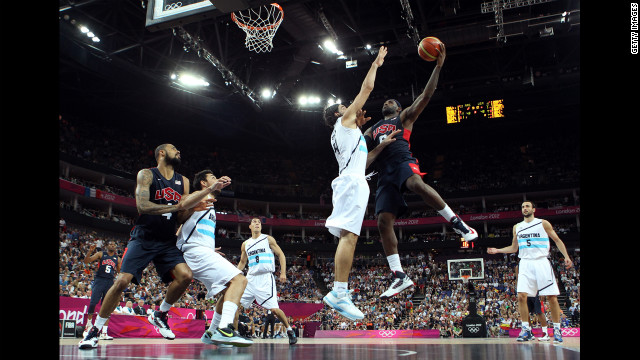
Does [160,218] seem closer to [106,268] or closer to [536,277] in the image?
[106,268]

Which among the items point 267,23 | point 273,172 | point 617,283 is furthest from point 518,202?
point 617,283

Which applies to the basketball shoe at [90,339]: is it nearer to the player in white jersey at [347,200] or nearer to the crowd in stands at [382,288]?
the player in white jersey at [347,200]

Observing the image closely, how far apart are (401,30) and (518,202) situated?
70.8 ft

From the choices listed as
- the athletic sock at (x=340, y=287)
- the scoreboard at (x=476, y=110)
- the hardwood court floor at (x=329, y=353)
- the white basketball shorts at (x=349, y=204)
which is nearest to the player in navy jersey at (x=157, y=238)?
the hardwood court floor at (x=329, y=353)

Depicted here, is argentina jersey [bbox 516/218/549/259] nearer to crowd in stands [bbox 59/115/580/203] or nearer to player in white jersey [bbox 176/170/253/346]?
player in white jersey [bbox 176/170/253/346]

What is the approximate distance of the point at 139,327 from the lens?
13.4m

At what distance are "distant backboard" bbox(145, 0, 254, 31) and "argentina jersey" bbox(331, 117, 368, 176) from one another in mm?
2869

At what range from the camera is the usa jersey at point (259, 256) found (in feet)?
31.0

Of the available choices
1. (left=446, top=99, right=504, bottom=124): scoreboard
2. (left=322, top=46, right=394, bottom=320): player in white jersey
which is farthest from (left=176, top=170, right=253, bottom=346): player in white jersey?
(left=446, top=99, right=504, bottom=124): scoreboard

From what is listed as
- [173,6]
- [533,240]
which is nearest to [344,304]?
[533,240]

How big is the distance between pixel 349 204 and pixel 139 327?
10.8 metres

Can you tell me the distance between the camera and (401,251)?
34375 millimetres

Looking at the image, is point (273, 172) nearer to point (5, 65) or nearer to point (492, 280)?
point (492, 280)

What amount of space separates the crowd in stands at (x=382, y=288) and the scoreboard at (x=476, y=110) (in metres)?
9.35
